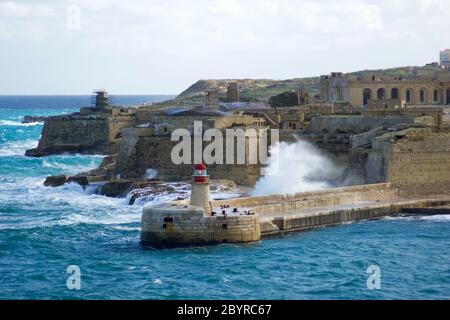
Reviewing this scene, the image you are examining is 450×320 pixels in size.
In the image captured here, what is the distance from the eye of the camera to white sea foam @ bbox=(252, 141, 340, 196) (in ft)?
140

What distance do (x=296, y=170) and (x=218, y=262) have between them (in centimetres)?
1612

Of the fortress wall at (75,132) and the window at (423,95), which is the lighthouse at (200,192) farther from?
the window at (423,95)

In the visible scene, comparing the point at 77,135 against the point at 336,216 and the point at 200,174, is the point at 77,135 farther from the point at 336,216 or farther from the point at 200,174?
the point at 200,174

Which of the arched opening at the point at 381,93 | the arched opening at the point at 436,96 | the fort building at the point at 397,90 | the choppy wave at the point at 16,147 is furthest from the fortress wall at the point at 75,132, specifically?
the arched opening at the point at 436,96

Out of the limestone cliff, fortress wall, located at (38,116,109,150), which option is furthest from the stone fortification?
fortress wall, located at (38,116,109,150)

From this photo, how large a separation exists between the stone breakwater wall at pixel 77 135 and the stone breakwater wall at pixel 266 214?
27824 mm

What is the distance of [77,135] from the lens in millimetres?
67375

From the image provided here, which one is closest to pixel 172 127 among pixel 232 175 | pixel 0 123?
pixel 232 175

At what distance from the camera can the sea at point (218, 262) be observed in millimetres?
26391

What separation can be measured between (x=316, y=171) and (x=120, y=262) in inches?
679

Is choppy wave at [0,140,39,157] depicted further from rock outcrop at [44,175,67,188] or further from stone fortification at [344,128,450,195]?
stone fortification at [344,128,450,195]

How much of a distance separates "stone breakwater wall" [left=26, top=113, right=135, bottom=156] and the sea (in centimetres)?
2555

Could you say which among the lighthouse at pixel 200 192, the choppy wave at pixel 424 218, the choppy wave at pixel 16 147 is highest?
the lighthouse at pixel 200 192
